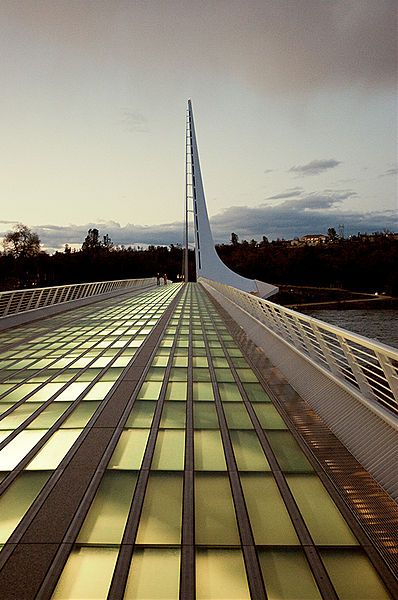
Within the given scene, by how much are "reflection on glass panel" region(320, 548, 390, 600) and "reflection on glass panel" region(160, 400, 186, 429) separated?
2.11 meters

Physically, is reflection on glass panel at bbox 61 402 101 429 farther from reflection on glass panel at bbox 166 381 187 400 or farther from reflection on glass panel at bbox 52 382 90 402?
reflection on glass panel at bbox 166 381 187 400

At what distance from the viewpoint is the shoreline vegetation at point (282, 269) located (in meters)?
51.2

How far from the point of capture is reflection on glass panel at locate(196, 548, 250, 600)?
2.08 metres

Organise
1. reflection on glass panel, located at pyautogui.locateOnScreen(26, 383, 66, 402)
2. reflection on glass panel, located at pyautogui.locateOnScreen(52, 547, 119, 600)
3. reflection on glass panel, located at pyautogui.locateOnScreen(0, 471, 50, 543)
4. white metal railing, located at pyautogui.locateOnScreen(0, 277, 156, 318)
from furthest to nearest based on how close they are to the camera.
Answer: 1. white metal railing, located at pyautogui.locateOnScreen(0, 277, 156, 318)
2. reflection on glass panel, located at pyautogui.locateOnScreen(26, 383, 66, 402)
3. reflection on glass panel, located at pyautogui.locateOnScreen(0, 471, 50, 543)
4. reflection on glass panel, located at pyautogui.locateOnScreen(52, 547, 119, 600)

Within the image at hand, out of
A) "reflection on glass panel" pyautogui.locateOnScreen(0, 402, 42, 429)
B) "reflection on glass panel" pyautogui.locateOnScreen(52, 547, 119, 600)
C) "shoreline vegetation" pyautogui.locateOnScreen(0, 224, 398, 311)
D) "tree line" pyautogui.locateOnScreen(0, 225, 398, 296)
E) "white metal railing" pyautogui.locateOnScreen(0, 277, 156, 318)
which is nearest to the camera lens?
"reflection on glass panel" pyautogui.locateOnScreen(52, 547, 119, 600)

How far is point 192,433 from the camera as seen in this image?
408 centimetres

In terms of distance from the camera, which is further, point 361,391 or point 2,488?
point 361,391

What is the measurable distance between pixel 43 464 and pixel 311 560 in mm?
2126

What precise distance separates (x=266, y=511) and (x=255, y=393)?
2.65 metres

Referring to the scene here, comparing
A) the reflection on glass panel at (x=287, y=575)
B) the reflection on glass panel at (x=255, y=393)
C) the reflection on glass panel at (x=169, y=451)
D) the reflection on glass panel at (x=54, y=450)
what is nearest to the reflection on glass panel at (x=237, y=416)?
the reflection on glass panel at (x=255, y=393)

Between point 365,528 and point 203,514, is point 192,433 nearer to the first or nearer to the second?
point 203,514

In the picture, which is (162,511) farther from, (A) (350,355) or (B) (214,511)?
(A) (350,355)

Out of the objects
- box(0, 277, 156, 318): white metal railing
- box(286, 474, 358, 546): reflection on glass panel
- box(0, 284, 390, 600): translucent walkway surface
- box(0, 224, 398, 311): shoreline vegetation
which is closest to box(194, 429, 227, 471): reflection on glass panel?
box(0, 284, 390, 600): translucent walkway surface

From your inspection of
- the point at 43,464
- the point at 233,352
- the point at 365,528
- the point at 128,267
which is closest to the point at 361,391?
the point at 365,528
